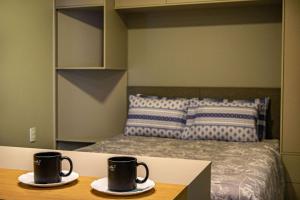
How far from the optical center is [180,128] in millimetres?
3293

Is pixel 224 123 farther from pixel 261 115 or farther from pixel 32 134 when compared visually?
pixel 32 134

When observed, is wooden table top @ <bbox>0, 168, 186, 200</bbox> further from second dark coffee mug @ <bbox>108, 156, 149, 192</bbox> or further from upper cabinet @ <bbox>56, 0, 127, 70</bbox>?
upper cabinet @ <bbox>56, 0, 127, 70</bbox>

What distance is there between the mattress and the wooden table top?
0.86m

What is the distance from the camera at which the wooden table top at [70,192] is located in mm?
921

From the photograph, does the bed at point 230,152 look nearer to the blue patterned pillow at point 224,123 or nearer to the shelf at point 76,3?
the blue patterned pillow at point 224,123

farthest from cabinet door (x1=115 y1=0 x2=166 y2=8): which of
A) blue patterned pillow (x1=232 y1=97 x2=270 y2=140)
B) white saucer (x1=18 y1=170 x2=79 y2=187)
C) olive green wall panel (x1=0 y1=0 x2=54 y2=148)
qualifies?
white saucer (x1=18 y1=170 x2=79 y2=187)

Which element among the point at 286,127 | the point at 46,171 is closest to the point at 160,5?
the point at 286,127

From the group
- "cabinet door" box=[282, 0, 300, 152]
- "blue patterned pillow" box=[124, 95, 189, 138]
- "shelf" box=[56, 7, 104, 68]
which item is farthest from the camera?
"shelf" box=[56, 7, 104, 68]

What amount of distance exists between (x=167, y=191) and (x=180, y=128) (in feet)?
7.71

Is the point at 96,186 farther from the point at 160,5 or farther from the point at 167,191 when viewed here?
the point at 160,5

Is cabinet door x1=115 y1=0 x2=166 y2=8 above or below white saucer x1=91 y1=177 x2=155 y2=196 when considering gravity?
above

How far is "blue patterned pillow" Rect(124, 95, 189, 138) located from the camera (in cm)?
331

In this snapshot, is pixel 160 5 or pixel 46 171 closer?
pixel 46 171

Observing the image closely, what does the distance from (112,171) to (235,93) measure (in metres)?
2.59
